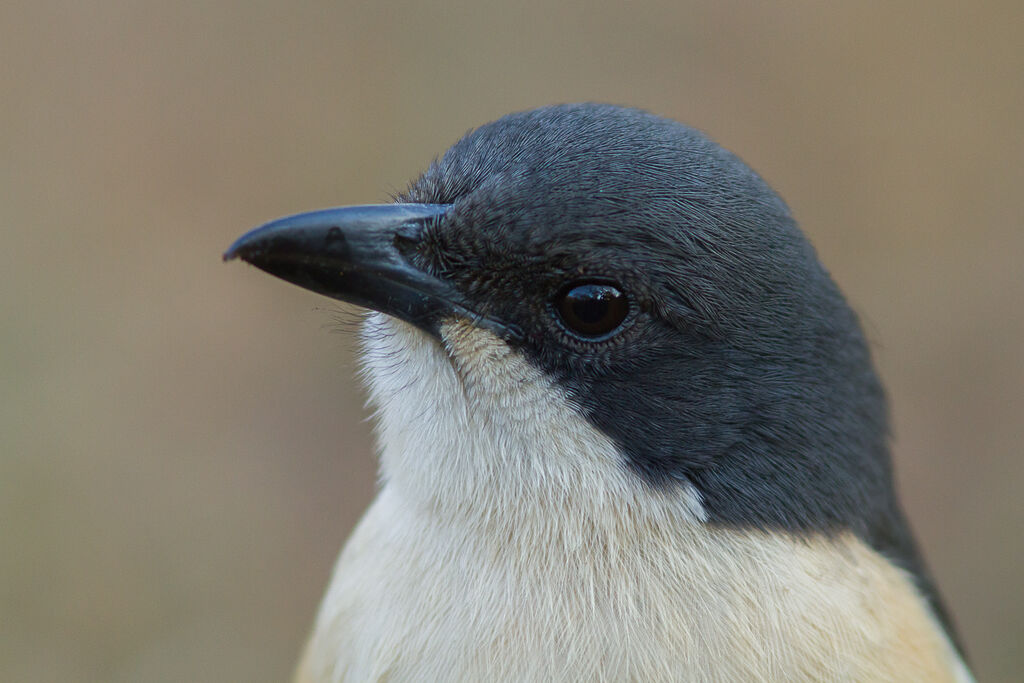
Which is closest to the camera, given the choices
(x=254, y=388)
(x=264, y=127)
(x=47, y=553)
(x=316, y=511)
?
(x=47, y=553)

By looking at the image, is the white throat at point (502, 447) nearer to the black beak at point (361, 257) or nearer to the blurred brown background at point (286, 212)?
the black beak at point (361, 257)

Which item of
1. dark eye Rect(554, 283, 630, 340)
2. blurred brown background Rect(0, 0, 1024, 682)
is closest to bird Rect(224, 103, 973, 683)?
dark eye Rect(554, 283, 630, 340)

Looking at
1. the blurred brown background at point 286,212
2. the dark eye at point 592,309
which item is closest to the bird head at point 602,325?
the dark eye at point 592,309

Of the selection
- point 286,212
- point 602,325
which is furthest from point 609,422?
point 286,212

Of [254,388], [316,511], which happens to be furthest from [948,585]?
[254,388]

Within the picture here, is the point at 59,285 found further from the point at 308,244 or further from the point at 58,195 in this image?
the point at 308,244

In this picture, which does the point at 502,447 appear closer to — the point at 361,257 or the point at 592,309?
the point at 592,309

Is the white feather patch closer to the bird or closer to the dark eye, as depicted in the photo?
the bird
